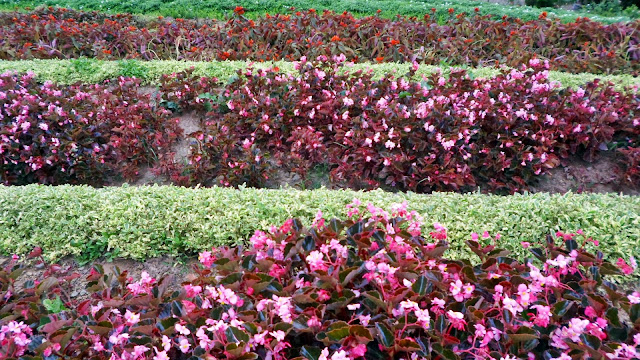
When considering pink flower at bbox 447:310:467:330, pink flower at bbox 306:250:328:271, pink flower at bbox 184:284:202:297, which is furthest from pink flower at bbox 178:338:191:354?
pink flower at bbox 447:310:467:330

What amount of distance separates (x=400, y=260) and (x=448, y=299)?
0.75 feet

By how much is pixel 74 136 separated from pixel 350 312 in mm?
3574

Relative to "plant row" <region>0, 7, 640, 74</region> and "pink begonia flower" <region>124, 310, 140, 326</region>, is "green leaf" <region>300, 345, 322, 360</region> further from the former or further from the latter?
"plant row" <region>0, 7, 640, 74</region>

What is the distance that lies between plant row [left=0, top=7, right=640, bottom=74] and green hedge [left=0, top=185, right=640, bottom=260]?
10.2 feet

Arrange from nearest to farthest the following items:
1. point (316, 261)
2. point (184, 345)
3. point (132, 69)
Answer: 1. point (184, 345)
2. point (316, 261)
3. point (132, 69)

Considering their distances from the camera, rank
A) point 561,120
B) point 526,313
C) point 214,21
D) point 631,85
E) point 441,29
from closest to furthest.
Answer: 1. point 526,313
2. point 561,120
3. point 631,85
4. point 441,29
5. point 214,21

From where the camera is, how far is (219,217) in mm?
2736

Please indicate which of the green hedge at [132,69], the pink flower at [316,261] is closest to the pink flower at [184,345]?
the pink flower at [316,261]

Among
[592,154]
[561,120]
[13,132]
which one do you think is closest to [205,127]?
[13,132]

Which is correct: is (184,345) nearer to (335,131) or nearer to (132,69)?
(335,131)

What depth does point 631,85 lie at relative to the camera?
14.5ft

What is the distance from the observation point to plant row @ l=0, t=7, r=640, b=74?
5742mm

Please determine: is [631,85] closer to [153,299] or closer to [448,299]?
[448,299]

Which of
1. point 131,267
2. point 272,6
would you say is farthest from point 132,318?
point 272,6
